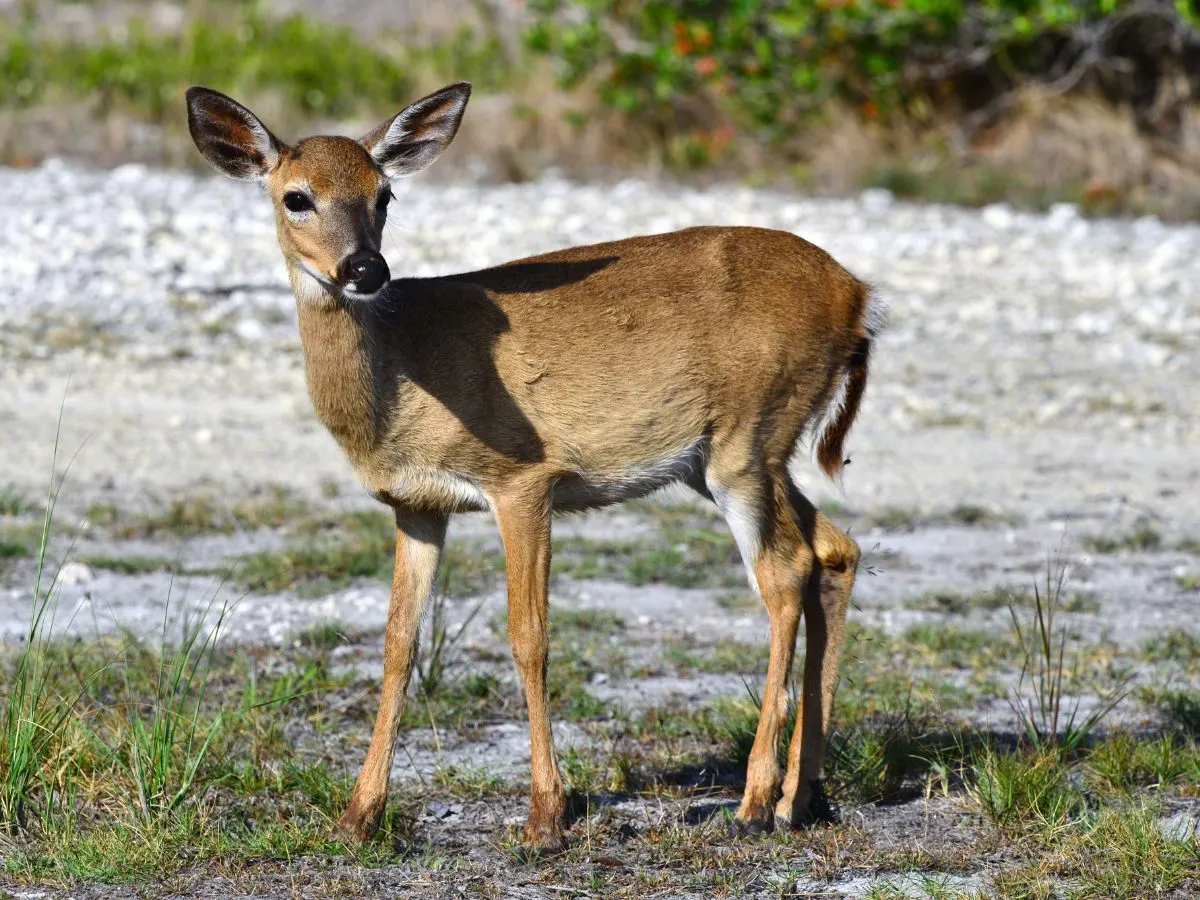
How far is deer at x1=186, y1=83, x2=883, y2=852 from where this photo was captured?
518 centimetres

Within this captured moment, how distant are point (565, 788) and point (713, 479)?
1071 mm

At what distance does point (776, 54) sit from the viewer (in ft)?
59.3

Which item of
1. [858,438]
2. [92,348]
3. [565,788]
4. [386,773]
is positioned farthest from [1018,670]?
[92,348]

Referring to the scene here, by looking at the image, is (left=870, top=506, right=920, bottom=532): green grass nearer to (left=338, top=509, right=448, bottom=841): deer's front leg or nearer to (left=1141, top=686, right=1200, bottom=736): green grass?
(left=1141, top=686, right=1200, bottom=736): green grass

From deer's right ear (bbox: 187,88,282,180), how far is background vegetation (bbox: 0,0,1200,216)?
12.2 meters

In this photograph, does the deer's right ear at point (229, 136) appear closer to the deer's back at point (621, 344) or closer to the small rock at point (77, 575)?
the deer's back at point (621, 344)

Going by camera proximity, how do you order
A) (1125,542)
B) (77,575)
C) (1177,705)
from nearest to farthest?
(1177,705) → (77,575) → (1125,542)

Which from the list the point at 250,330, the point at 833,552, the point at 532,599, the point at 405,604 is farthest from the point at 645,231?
the point at 532,599

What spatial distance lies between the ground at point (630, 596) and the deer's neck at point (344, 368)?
25.3 inches

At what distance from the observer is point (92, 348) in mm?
11656

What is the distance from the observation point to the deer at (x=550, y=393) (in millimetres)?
5176

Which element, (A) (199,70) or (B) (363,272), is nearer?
(B) (363,272)

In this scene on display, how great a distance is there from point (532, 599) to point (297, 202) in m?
1.34

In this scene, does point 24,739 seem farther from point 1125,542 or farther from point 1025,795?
point 1125,542
